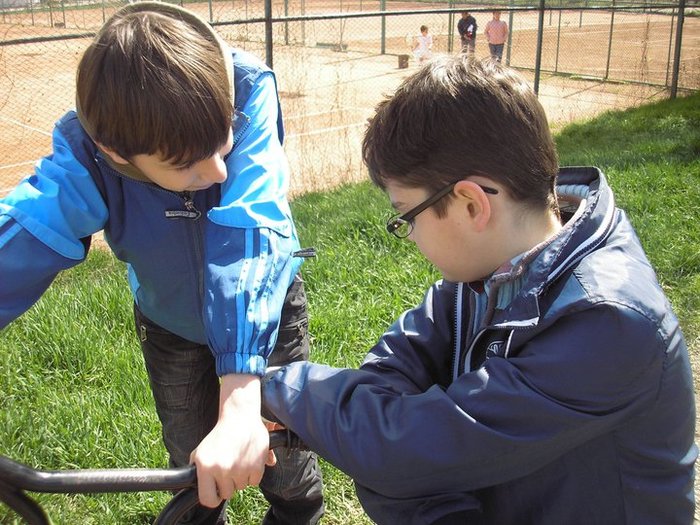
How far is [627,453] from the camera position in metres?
1.31

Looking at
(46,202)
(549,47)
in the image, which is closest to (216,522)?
(46,202)

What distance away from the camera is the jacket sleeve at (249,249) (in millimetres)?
1481

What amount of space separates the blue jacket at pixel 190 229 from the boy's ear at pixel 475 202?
43 cm

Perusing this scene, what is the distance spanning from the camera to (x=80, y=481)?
1204 mm

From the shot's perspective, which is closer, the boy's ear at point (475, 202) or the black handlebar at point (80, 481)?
the black handlebar at point (80, 481)

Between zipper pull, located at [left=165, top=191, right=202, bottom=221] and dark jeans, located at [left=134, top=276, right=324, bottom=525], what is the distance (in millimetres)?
487

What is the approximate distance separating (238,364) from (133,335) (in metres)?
2.26

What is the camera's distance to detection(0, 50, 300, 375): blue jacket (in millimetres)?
1515

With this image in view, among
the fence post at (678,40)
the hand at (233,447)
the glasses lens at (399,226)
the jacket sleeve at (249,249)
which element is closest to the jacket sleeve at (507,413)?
the hand at (233,447)

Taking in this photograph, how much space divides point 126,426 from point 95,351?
61 cm

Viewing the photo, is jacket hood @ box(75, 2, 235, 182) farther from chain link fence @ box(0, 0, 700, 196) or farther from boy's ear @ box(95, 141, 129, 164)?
chain link fence @ box(0, 0, 700, 196)

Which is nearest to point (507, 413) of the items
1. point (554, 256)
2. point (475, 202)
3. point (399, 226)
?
point (554, 256)

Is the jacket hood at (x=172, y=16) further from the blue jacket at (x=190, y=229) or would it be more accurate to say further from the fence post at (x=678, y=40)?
the fence post at (x=678, y=40)

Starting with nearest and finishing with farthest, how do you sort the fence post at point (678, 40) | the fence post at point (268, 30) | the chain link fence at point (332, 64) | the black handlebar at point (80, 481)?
the black handlebar at point (80, 481), the fence post at point (268, 30), the chain link fence at point (332, 64), the fence post at point (678, 40)
